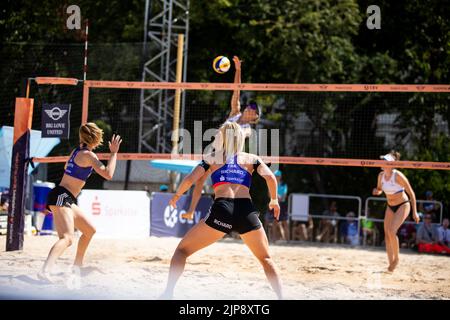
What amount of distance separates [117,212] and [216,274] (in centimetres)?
543

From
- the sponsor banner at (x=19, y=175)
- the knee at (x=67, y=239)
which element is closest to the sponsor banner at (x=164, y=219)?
the sponsor banner at (x=19, y=175)

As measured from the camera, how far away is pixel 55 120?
904cm

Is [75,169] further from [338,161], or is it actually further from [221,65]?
[338,161]

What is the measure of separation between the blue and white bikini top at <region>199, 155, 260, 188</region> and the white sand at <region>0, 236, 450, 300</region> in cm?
118

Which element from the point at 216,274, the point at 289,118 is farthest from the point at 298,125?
the point at 216,274

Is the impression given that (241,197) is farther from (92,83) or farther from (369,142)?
(369,142)

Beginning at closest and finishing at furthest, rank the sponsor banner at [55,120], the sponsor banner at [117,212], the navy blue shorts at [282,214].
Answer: the sponsor banner at [55,120]
the sponsor banner at [117,212]
the navy blue shorts at [282,214]

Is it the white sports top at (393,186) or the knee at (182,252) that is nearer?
the knee at (182,252)

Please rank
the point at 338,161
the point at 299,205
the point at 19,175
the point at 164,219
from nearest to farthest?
1. the point at 338,161
2. the point at 19,175
3. the point at 164,219
4. the point at 299,205

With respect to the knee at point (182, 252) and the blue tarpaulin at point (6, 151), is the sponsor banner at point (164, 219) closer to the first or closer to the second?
the blue tarpaulin at point (6, 151)

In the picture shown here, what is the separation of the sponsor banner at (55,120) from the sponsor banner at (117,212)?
374 centimetres

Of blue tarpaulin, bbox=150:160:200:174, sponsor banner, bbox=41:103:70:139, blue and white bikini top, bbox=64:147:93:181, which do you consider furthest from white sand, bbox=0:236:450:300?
blue tarpaulin, bbox=150:160:200:174

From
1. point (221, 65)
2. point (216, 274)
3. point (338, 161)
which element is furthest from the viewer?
point (338, 161)

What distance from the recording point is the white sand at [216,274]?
246 inches
